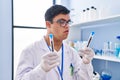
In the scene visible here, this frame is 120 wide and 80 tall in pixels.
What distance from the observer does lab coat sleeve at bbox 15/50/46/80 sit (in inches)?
38.9

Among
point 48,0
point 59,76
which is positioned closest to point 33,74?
point 59,76

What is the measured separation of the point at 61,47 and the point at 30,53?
27 centimetres

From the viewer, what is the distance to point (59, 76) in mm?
1208

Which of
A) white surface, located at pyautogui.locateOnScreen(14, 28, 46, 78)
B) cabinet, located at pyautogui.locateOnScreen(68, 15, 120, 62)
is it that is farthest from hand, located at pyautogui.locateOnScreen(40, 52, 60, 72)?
white surface, located at pyautogui.locateOnScreen(14, 28, 46, 78)

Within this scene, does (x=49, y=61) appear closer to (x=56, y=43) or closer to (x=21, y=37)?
(x=56, y=43)

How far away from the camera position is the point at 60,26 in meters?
1.20

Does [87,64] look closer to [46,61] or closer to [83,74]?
[83,74]
